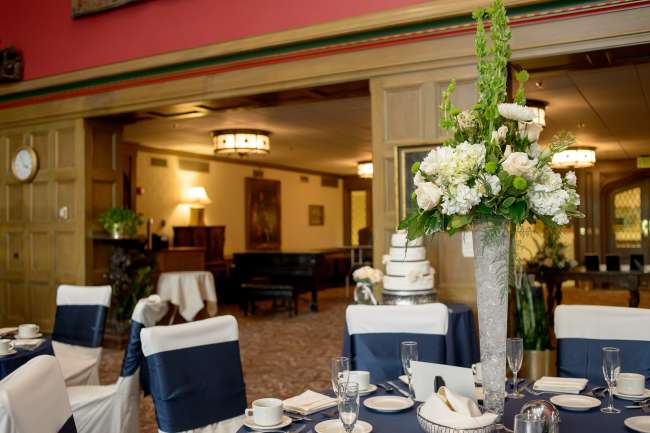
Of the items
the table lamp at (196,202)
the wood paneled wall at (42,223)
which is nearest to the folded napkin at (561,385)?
the wood paneled wall at (42,223)

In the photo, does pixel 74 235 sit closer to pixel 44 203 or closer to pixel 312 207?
pixel 44 203

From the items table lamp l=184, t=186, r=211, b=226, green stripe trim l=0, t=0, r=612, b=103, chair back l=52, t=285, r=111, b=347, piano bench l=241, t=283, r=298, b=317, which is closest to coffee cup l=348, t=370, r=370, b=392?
chair back l=52, t=285, r=111, b=347

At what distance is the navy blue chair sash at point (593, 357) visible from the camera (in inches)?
105

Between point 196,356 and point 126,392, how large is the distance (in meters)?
1.12

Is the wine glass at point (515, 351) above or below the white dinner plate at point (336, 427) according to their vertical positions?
above

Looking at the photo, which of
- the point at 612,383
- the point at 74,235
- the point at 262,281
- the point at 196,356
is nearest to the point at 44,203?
the point at 74,235

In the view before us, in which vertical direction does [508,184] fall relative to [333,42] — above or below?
below

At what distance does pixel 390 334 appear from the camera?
2.87 metres

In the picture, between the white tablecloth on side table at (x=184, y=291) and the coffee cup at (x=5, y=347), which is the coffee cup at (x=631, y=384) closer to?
the coffee cup at (x=5, y=347)

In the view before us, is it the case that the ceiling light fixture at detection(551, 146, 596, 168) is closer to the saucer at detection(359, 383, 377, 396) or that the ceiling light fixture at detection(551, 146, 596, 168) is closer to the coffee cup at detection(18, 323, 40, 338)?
the coffee cup at detection(18, 323, 40, 338)

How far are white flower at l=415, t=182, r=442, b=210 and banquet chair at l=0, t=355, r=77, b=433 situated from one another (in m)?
1.17

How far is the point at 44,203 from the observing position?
25.6 ft

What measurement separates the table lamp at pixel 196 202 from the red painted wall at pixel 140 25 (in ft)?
15.3

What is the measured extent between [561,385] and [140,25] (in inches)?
239
